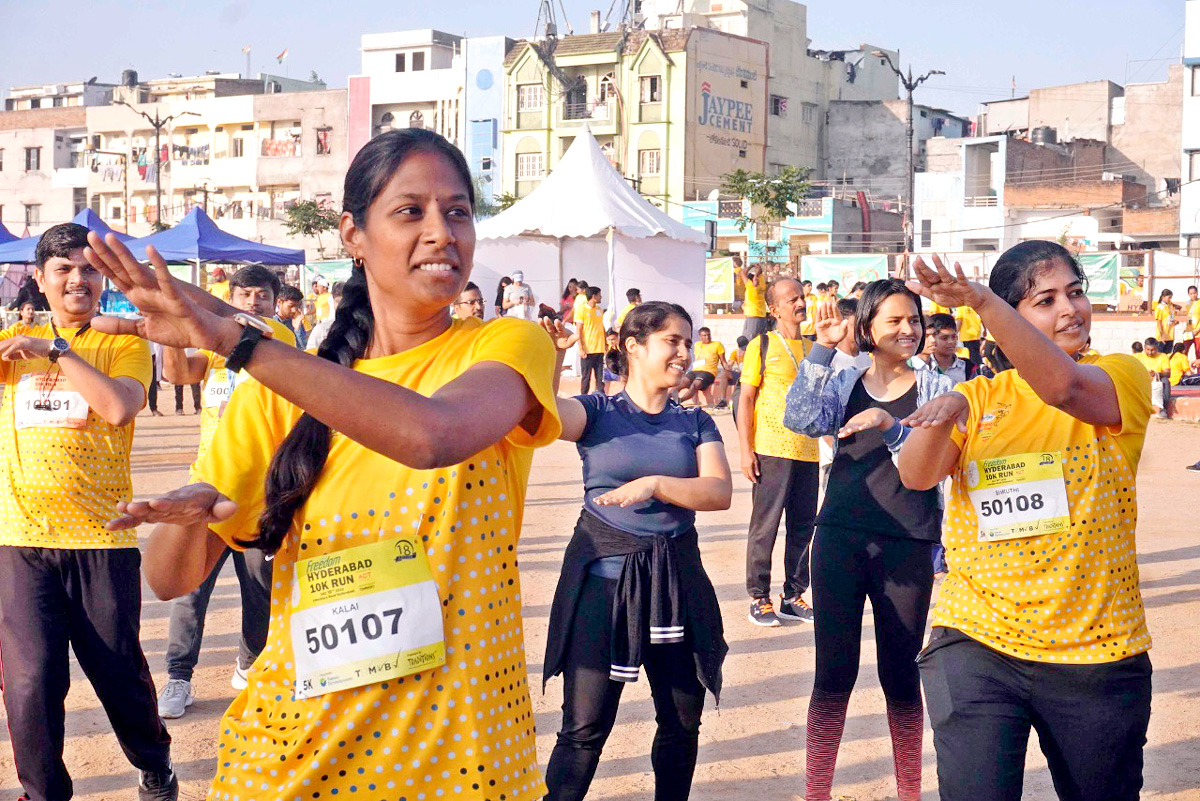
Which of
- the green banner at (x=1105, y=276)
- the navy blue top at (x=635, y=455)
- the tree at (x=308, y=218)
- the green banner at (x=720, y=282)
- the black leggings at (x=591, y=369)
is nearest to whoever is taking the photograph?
the navy blue top at (x=635, y=455)

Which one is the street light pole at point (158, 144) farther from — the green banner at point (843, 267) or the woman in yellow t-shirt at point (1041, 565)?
the woman in yellow t-shirt at point (1041, 565)

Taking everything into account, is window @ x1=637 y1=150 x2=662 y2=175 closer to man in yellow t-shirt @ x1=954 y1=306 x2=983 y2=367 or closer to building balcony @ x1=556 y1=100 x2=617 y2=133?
building balcony @ x1=556 y1=100 x2=617 y2=133

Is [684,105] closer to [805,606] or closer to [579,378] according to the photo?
[579,378]

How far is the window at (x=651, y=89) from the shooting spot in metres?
59.1

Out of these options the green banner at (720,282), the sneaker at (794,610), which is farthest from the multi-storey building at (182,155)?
the sneaker at (794,610)

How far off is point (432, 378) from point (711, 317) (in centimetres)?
2789

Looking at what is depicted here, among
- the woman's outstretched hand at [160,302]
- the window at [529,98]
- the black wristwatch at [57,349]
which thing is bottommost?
the black wristwatch at [57,349]

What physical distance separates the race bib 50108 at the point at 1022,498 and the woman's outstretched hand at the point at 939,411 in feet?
0.66

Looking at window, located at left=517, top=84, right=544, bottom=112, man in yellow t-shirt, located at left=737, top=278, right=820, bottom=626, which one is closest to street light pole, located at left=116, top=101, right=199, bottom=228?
window, located at left=517, top=84, right=544, bottom=112

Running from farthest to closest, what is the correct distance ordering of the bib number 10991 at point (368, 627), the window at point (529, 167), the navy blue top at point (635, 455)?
the window at point (529, 167) → the navy blue top at point (635, 455) → the bib number 10991 at point (368, 627)

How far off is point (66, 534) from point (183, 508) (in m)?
2.58

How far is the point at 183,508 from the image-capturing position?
2.10m

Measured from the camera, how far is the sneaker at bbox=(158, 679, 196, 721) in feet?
19.6

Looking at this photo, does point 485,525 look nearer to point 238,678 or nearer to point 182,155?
point 238,678
